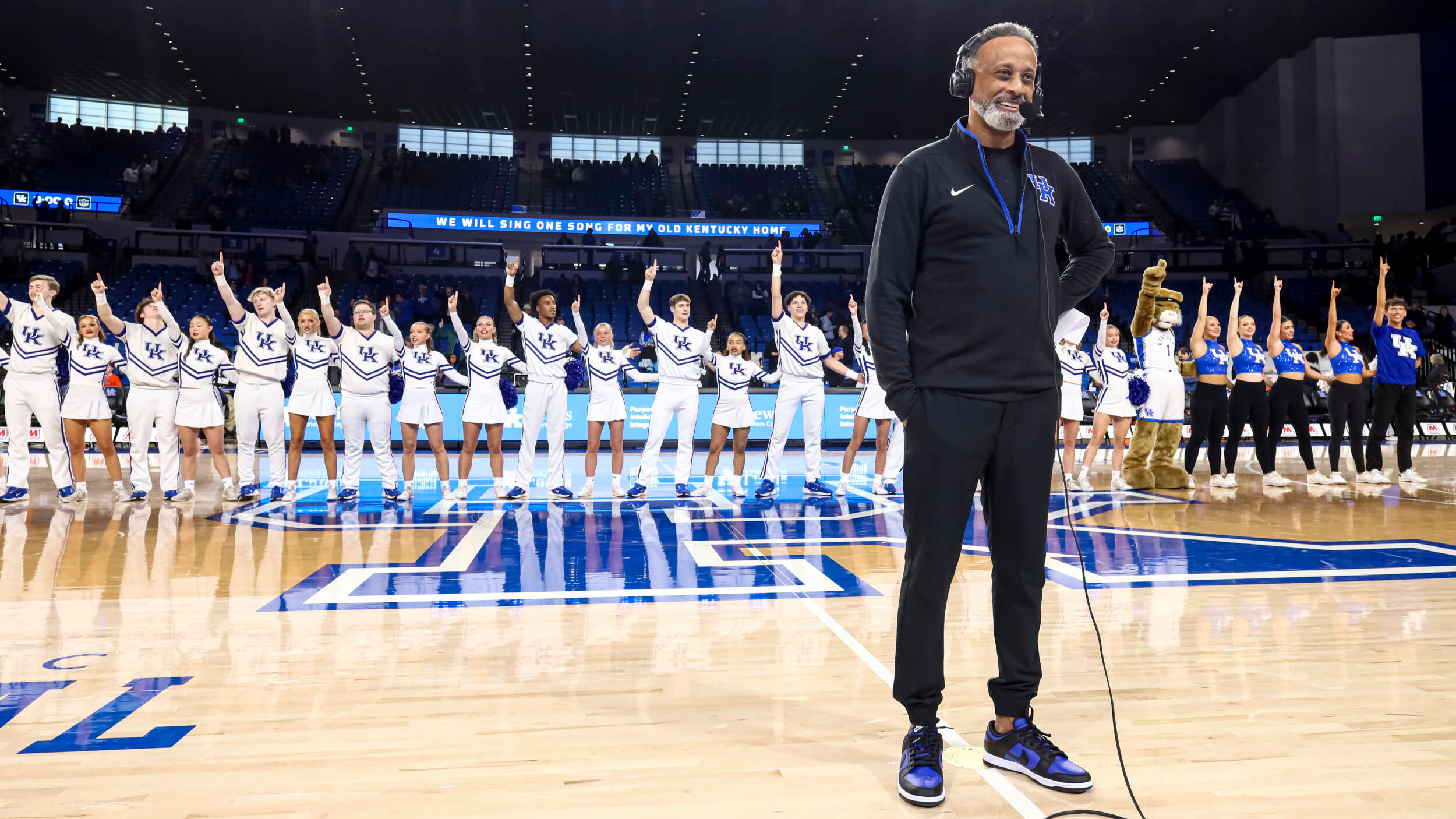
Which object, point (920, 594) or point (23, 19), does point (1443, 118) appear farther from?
point (23, 19)

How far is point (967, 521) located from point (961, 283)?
64 centimetres

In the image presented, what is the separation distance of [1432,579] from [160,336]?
10044 millimetres

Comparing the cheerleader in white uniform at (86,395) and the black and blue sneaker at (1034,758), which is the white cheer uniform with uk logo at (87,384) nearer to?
the cheerleader in white uniform at (86,395)

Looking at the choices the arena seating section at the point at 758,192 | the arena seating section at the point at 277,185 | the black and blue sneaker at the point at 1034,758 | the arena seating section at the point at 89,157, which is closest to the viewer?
the black and blue sneaker at the point at 1034,758

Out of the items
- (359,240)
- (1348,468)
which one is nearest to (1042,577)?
(1348,468)

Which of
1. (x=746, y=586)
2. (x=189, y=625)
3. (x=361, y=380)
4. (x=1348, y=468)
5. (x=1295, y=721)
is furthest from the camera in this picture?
(x=1348, y=468)

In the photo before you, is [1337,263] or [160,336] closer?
[160,336]

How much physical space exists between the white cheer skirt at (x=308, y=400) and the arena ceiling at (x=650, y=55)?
1368 centimetres

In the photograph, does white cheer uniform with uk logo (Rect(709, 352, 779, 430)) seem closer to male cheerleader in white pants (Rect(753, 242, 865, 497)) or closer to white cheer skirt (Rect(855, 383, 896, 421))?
male cheerleader in white pants (Rect(753, 242, 865, 497))

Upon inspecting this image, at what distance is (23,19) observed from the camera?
20.6m

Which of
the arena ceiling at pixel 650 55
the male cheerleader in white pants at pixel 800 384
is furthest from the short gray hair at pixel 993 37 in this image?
the arena ceiling at pixel 650 55

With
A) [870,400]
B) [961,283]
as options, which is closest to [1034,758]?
[961,283]

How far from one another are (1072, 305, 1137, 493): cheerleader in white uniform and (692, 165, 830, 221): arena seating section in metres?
18.2

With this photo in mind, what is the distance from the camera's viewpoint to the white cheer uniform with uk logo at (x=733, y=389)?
29.4 feet
